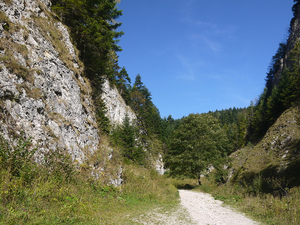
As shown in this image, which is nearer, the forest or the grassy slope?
the grassy slope

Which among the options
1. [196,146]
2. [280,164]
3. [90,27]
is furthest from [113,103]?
[280,164]

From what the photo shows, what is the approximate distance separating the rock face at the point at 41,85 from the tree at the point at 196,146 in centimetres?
1389

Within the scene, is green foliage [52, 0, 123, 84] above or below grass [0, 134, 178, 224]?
above

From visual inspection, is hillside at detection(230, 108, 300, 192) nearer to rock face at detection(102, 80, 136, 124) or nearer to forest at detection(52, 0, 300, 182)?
forest at detection(52, 0, 300, 182)

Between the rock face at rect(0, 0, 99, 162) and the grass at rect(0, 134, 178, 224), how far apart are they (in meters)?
1.04

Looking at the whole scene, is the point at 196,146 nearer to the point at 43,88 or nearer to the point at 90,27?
the point at 90,27

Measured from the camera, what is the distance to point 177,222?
6.73 metres

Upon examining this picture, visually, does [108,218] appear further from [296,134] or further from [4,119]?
[296,134]

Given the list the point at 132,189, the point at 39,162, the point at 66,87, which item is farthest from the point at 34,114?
the point at 132,189

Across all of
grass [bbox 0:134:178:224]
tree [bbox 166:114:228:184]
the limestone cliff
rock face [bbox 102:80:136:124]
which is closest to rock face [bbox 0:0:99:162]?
the limestone cliff

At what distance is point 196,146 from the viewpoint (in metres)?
22.7

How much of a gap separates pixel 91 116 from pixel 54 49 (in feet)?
17.1

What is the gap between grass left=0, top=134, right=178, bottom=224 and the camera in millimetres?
4383

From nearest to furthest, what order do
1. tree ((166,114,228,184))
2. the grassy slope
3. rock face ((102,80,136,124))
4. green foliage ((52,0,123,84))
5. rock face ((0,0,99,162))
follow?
rock face ((0,0,99,162))
the grassy slope
green foliage ((52,0,123,84))
tree ((166,114,228,184))
rock face ((102,80,136,124))
